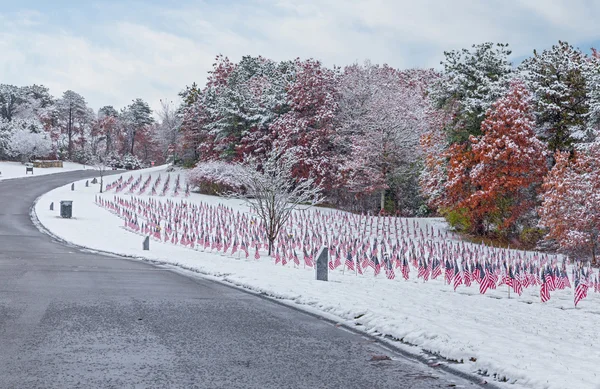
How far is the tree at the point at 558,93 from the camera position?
31906 mm

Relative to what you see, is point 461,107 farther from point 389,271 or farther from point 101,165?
point 101,165

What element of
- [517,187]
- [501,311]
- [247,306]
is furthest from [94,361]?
[517,187]

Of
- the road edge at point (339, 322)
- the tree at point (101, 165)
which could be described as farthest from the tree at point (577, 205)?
the tree at point (101, 165)

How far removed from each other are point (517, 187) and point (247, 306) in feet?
82.4

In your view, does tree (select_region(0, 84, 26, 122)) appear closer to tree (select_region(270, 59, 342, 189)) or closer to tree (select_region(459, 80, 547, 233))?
tree (select_region(270, 59, 342, 189))

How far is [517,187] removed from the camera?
31250 millimetres

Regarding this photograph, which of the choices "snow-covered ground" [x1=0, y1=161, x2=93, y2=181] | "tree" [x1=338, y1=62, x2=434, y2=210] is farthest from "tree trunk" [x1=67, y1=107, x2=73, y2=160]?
"tree" [x1=338, y1=62, x2=434, y2=210]

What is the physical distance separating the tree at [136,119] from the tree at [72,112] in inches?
324

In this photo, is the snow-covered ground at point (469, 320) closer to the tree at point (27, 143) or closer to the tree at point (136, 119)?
the tree at point (27, 143)

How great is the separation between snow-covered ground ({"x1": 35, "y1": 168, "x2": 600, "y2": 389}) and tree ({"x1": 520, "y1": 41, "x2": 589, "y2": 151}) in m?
17.9

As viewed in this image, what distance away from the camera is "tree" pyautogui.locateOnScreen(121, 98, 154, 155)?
10431 cm

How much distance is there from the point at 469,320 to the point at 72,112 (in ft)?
359

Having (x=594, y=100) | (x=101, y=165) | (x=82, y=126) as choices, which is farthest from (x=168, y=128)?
(x=594, y=100)

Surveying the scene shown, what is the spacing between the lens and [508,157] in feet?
103
